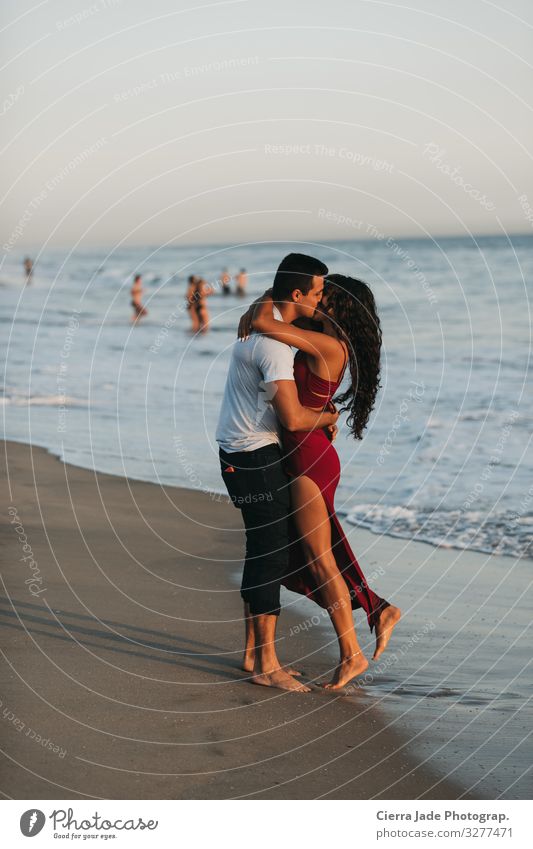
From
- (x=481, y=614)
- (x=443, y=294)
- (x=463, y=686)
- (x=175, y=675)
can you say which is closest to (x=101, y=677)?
(x=175, y=675)

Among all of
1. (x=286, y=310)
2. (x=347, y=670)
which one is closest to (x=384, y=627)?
(x=347, y=670)

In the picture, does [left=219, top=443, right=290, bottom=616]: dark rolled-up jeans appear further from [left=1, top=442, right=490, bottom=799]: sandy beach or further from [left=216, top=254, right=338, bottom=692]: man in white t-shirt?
[left=1, top=442, right=490, bottom=799]: sandy beach

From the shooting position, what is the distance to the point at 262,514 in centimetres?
524

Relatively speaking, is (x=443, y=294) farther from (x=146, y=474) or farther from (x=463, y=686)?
(x=463, y=686)

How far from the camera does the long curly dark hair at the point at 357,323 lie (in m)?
5.20

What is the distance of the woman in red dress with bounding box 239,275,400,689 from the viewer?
5.20m

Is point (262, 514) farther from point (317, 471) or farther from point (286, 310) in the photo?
point (286, 310)

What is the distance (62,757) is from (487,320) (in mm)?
20499

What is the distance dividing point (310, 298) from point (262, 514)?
3.32 feet

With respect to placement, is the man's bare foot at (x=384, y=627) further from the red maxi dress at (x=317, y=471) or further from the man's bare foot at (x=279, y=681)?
the man's bare foot at (x=279, y=681)

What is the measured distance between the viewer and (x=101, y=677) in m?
5.15

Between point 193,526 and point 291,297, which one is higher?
point 291,297

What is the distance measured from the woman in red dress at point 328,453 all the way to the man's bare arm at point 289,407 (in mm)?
128

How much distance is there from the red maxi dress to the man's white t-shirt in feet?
0.38
